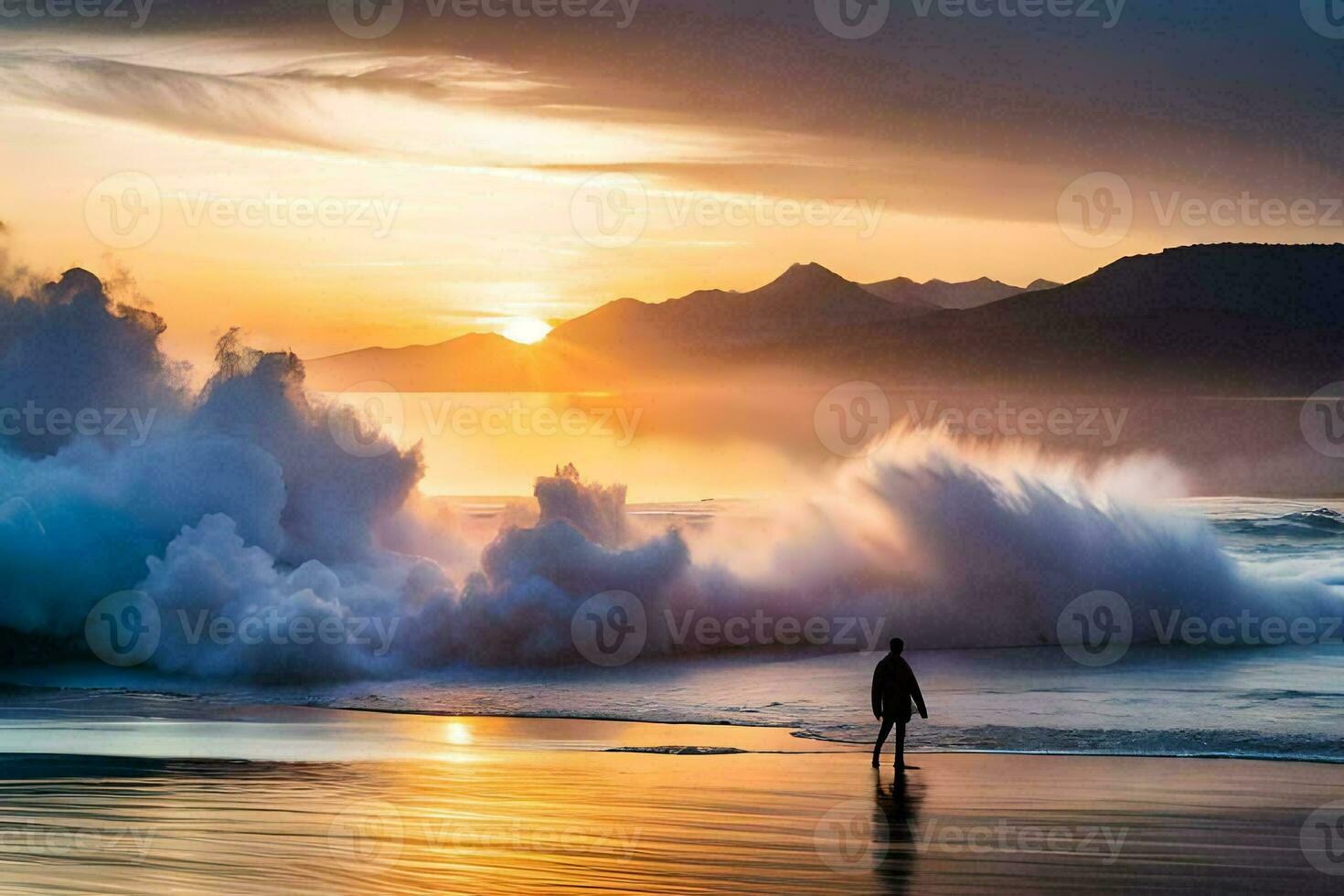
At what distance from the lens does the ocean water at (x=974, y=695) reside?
18750mm

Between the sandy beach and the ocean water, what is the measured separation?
4.33 ft

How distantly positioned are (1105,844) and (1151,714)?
8.18 meters

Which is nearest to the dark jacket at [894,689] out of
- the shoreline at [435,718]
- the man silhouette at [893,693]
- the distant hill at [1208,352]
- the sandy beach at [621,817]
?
the man silhouette at [893,693]

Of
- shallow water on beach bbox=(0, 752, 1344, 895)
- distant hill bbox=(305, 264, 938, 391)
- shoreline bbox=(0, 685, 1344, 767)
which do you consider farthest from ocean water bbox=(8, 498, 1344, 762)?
distant hill bbox=(305, 264, 938, 391)

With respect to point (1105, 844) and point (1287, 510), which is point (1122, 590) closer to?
point (1105, 844)

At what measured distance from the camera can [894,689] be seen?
1717 centimetres

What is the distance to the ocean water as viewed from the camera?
738 inches

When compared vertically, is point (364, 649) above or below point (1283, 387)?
below

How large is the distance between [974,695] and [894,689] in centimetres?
552

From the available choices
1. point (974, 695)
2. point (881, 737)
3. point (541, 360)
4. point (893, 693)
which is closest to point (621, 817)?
point (881, 737)

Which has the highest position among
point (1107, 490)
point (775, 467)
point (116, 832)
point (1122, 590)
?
point (775, 467)

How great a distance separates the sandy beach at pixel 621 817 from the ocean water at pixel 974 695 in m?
1.32

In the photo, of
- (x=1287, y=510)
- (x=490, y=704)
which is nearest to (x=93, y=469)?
(x=490, y=704)

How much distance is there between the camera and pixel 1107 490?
3378 cm
